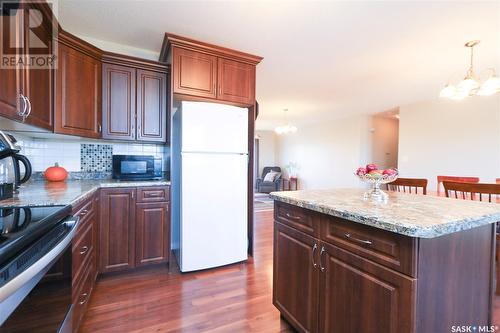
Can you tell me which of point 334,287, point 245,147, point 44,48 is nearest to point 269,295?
point 334,287

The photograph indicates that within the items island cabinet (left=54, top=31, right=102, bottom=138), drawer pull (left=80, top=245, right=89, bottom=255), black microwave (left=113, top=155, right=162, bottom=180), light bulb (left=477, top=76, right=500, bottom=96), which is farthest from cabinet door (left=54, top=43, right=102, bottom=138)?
light bulb (left=477, top=76, right=500, bottom=96)

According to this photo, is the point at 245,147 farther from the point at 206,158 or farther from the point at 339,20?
the point at 339,20

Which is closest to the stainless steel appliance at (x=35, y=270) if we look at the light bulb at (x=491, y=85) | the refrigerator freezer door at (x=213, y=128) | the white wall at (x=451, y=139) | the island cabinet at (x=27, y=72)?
the island cabinet at (x=27, y=72)

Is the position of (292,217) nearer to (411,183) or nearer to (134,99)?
(411,183)

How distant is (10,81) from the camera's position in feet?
4.21

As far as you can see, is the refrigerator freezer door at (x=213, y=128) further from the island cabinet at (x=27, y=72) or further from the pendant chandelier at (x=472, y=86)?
the pendant chandelier at (x=472, y=86)

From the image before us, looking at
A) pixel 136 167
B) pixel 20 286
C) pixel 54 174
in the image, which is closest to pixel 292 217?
pixel 20 286

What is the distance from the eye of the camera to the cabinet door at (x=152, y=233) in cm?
229

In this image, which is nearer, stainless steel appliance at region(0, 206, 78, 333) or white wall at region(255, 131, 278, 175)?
stainless steel appliance at region(0, 206, 78, 333)

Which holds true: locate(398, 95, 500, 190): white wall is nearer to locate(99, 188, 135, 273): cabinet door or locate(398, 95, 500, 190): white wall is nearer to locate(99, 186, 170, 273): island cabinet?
locate(99, 186, 170, 273): island cabinet

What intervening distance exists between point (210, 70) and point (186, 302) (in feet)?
7.03

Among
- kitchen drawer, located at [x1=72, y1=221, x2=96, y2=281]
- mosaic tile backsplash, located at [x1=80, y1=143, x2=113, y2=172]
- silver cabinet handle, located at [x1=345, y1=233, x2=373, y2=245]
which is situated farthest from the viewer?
mosaic tile backsplash, located at [x1=80, y1=143, x2=113, y2=172]

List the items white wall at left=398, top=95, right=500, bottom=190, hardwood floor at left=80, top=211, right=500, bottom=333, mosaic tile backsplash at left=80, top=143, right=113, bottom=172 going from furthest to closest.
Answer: white wall at left=398, top=95, right=500, bottom=190 < mosaic tile backsplash at left=80, top=143, right=113, bottom=172 < hardwood floor at left=80, top=211, right=500, bottom=333

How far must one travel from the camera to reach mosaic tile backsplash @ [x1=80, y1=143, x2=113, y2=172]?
8.60 ft
